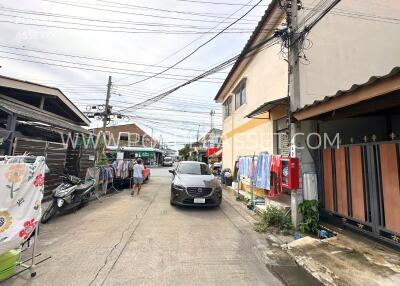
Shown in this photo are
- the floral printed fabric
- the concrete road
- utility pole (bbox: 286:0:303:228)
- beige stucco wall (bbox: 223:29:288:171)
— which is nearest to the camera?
the floral printed fabric

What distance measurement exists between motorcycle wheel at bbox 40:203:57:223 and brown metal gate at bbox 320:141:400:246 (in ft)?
23.6

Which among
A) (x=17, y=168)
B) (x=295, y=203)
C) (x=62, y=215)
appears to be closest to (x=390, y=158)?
(x=295, y=203)

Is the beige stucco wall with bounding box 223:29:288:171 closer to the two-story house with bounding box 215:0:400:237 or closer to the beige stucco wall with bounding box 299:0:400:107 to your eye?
the two-story house with bounding box 215:0:400:237

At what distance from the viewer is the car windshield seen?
29.9ft

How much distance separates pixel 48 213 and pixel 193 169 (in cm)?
493

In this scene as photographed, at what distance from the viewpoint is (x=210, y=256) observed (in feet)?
14.1

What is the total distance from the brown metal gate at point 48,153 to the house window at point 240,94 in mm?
8476

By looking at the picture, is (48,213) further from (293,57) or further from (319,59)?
(319,59)

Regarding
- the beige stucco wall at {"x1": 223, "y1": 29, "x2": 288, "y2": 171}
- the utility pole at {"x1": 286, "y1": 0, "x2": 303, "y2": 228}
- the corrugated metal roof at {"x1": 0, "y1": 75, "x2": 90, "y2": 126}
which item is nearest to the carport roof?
the utility pole at {"x1": 286, "y1": 0, "x2": 303, "y2": 228}

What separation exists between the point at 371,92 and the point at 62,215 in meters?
8.26

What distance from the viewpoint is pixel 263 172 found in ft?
23.6

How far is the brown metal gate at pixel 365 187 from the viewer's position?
421 centimetres

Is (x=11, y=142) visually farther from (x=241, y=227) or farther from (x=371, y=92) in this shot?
(x=371, y=92)

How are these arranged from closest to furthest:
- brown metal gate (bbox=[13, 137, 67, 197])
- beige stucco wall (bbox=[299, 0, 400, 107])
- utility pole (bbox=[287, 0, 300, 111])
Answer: utility pole (bbox=[287, 0, 300, 111])
beige stucco wall (bbox=[299, 0, 400, 107])
brown metal gate (bbox=[13, 137, 67, 197])
